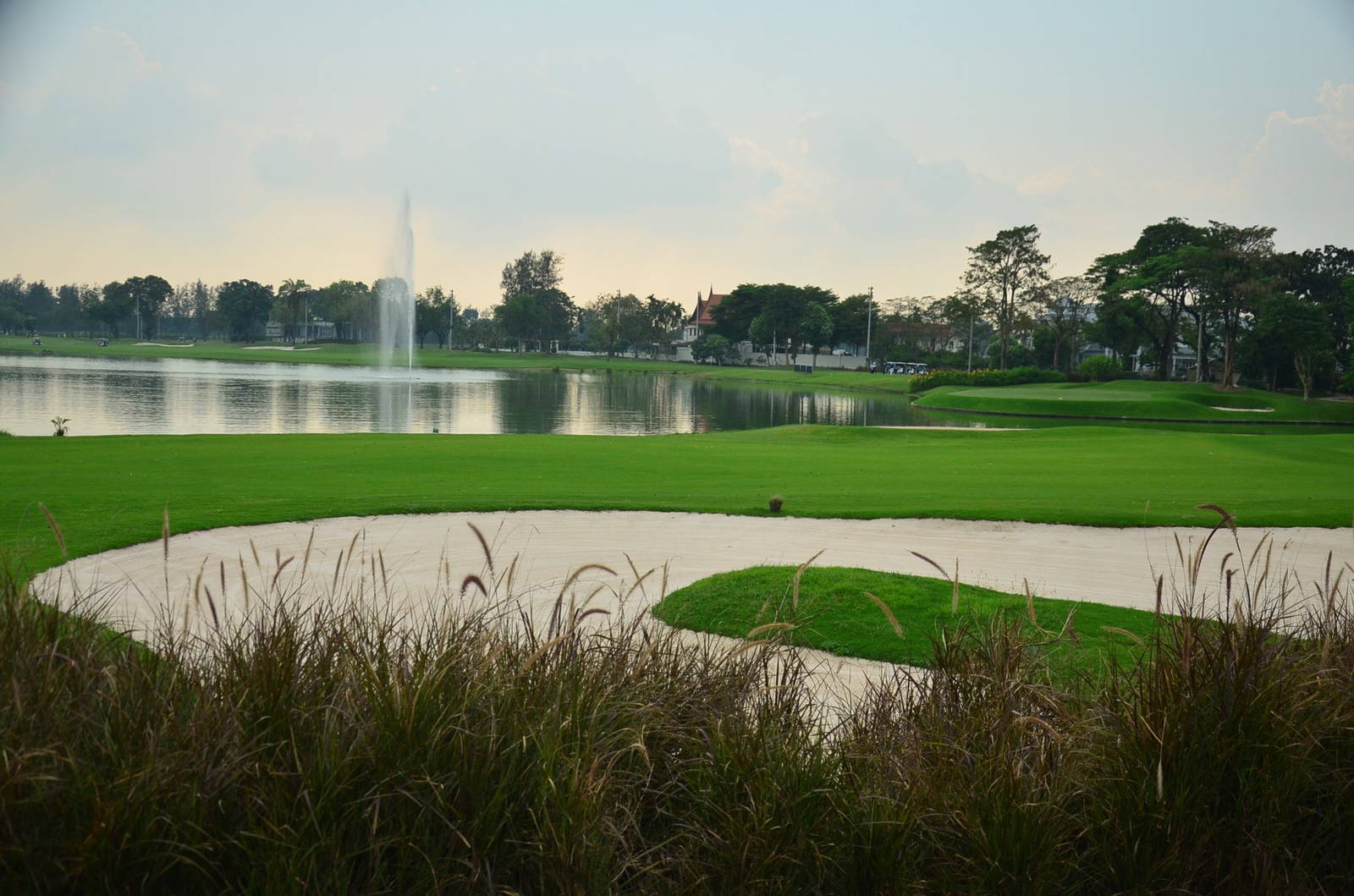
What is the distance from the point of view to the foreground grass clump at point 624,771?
10.2 ft

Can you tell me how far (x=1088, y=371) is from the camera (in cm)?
7906

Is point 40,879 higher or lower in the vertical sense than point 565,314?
lower

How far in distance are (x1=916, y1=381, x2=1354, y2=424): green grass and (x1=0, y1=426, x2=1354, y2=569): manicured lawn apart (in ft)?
88.2

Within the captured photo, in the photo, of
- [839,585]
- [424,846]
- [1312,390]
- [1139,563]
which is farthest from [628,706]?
[1312,390]

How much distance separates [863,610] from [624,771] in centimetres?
556

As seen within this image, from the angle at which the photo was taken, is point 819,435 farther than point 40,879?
Yes

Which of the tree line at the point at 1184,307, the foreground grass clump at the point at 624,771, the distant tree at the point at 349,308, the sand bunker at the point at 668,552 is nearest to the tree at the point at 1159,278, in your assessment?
the tree line at the point at 1184,307

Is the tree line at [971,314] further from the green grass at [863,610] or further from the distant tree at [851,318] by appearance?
the green grass at [863,610]

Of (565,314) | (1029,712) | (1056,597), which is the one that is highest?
(565,314)

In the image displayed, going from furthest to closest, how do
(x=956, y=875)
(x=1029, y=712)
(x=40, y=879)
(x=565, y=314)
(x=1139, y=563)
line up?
(x=565, y=314), (x=1139, y=563), (x=1029, y=712), (x=956, y=875), (x=40, y=879)

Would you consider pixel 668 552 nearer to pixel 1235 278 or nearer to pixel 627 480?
pixel 627 480

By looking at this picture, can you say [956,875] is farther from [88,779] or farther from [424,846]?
[88,779]

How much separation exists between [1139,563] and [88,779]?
37.0ft

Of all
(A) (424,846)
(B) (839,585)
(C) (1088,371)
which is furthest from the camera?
(C) (1088,371)
